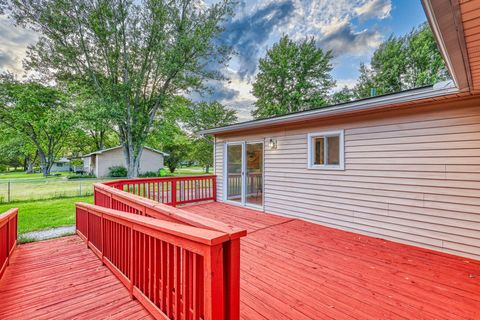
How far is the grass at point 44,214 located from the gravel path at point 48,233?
26cm

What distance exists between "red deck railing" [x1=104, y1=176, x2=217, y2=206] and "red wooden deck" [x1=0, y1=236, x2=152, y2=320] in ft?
8.12

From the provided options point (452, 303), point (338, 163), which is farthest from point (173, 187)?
point (452, 303)

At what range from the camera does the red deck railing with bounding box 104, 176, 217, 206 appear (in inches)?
230

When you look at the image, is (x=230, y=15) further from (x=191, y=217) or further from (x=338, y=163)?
(x=191, y=217)

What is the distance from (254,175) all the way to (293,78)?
15.2 metres

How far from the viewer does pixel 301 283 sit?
2.36 meters

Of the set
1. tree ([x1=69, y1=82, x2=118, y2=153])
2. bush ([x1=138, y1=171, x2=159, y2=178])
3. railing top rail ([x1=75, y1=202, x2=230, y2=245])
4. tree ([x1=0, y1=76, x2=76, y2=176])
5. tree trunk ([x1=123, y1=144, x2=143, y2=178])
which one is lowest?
bush ([x1=138, y1=171, x2=159, y2=178])

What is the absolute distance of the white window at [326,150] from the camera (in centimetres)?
431

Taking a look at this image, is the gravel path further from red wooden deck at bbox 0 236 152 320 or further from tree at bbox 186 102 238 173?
tree at bbox 186 102 238 173

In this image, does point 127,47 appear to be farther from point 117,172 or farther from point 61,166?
point 61,166

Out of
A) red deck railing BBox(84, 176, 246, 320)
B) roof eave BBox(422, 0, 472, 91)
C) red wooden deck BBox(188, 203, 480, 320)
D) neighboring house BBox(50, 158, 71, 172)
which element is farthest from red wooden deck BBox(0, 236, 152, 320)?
neighboring house BBox(50, 158, 71, 172)

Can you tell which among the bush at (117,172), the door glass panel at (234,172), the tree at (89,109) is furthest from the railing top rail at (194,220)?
the bush at (117,172)

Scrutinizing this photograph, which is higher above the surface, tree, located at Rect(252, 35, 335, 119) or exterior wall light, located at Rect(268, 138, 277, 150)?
tree, located at Rect(252, 35, 335, 119)

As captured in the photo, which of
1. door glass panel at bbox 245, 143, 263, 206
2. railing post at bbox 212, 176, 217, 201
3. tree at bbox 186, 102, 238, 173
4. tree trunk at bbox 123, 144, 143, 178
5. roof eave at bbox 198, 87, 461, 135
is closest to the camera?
roof eave at bbox 198, 87, 461, 135
